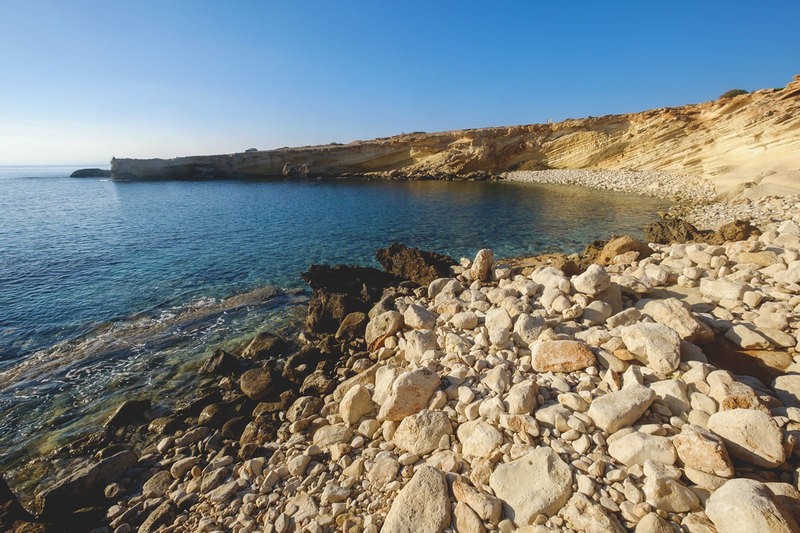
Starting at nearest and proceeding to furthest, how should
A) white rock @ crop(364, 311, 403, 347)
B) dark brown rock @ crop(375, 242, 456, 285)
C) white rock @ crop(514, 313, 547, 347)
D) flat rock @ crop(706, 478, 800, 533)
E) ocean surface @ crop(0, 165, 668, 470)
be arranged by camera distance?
flat rock @ crop(706, 478, 800, 533)
white rock @ crop(514, 313, 547, 347)
ocean surface @ crop(0, 165, 668, 470)
white rock @ crop(364, 311, 403, 347)
dark brown rock @ crop(375, 242, 456, 285)

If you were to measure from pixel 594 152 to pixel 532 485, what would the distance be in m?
49.9

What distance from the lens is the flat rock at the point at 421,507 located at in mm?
3527

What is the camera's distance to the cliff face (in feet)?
88.0

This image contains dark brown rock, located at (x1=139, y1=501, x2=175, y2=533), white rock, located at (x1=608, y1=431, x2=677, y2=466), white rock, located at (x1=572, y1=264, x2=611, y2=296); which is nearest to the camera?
white rock, located at (x1=608, y1=431, x2=677, y2=466)

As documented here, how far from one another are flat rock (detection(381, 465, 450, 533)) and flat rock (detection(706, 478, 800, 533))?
2.36 m

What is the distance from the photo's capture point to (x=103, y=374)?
800 centimetres

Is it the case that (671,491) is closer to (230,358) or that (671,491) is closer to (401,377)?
(401,377)

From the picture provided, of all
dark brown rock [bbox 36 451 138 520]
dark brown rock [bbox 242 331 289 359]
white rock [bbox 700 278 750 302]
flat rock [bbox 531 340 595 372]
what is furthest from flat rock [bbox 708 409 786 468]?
dark brown rock [bbox 242 331 289 359]

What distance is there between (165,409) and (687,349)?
366 inches

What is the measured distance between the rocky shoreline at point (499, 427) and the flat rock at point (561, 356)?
0.07 feet

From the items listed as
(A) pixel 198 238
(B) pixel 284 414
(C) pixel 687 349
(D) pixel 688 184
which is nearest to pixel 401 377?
(B) pixel 284 414

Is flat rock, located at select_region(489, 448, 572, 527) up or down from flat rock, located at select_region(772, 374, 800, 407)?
down

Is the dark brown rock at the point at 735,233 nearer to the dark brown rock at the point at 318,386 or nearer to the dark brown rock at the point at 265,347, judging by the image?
the dark brown rock at the point at 318,386

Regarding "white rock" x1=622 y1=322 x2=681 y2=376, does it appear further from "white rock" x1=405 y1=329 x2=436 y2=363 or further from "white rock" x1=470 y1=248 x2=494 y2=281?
"white rock" x1=470 y1=248 x2=494 y2=281
